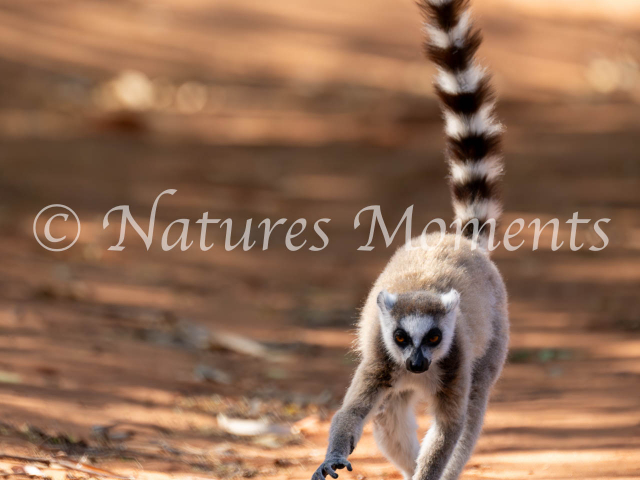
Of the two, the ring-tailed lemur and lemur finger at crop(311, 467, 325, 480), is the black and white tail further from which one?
lemur finger at crop(311, 467, 325, 480)

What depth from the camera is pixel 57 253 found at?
382 inches

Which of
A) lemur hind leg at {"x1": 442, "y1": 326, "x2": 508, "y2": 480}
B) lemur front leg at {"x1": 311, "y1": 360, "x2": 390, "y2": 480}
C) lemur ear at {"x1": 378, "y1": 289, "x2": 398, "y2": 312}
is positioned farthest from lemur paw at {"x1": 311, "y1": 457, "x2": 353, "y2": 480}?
lemur ear at {"x1": 378, "y1": 289, "x2": 398, "y2": 312}

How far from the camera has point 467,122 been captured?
4.66 m

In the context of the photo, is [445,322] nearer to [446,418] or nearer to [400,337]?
[400,337]

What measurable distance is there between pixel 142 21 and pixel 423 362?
1476 cm

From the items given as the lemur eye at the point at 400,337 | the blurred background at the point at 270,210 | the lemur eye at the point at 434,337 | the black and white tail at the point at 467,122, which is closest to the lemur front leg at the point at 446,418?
the lemur eye at the point at 434,337

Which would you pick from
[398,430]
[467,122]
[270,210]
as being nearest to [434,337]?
[398,430]

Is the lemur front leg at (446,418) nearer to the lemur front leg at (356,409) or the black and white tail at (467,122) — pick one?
the lemur front leg at (356,409)

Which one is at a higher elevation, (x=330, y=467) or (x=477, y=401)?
(x=477, y=401)

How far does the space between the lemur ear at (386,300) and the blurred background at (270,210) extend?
43.8 inches

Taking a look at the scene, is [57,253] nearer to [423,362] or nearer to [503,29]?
[423,362]

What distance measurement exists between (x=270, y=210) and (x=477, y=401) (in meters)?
7.98

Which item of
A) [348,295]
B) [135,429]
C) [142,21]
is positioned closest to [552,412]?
[135,429]

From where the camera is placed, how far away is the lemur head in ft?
12.1
